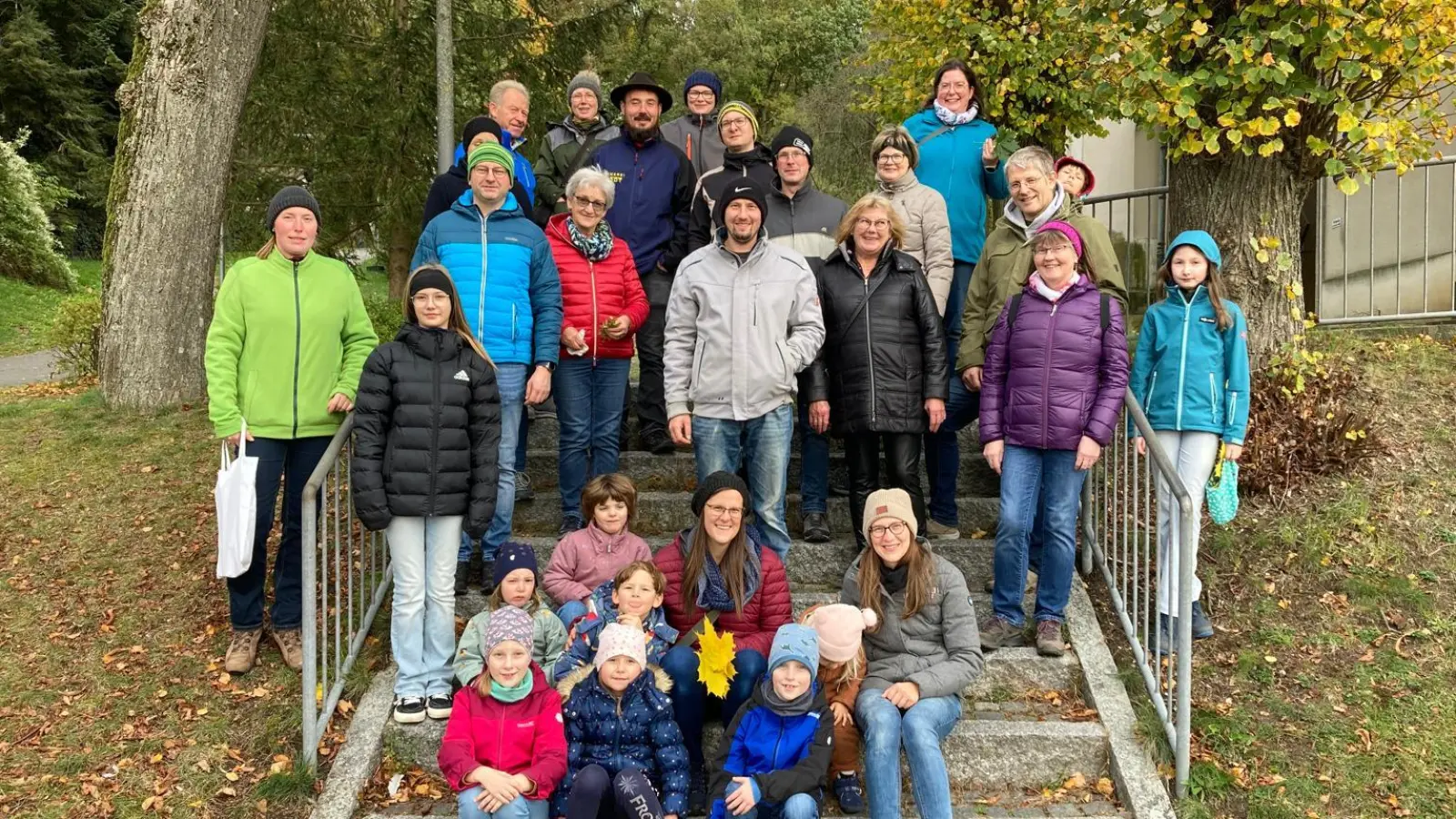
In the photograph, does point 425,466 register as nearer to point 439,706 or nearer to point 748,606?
point 439,706

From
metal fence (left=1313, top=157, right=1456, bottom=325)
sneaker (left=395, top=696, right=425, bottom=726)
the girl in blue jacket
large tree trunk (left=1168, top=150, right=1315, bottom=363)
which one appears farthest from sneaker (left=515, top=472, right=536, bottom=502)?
metal fence (left=1313, top=157, right=1456, bottom=325)

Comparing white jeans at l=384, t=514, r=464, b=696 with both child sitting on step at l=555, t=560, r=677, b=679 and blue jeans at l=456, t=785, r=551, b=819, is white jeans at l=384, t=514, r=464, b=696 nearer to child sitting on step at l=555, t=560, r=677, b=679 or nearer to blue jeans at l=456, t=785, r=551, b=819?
child sitting on step at l=555, t=560, r=677, b=679

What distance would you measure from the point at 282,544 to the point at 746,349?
2.23 metres

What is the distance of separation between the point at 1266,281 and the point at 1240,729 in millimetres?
3011

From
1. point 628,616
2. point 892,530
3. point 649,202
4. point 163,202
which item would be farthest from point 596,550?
point 163,202

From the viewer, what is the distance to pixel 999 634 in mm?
4738

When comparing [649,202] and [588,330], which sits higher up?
[649,202]

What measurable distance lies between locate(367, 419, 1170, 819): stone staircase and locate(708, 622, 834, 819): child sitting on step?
39 cm

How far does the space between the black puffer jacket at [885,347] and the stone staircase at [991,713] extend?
0.76 meters

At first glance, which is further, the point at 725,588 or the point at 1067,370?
the point at 1067,370

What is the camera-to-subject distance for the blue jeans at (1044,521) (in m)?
4.63

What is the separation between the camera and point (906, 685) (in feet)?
13.2

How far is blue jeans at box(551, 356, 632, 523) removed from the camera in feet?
17.5

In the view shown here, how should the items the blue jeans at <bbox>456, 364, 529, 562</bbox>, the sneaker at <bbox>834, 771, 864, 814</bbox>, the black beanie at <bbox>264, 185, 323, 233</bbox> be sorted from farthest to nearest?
the blue jeans at <bbox>456, 364, 529, 562</bbox>, the black beanie at <bbox>264, 185, 323, 233</bbox>, the sneaker at <bbox>834, 771, 864, 814</bbox>
